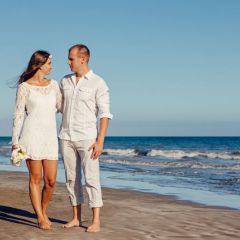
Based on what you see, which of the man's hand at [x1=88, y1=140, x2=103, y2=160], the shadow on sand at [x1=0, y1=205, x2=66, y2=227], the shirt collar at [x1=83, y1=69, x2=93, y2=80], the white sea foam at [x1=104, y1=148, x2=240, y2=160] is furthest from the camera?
the white sea foam at [x1=104, y1=148, x2=240, y2=160]

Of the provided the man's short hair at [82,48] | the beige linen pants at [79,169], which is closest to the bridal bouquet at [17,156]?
the beige linen pants at [79,169]

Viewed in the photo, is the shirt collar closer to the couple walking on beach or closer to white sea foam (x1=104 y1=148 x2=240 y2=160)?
the couple walking on beach

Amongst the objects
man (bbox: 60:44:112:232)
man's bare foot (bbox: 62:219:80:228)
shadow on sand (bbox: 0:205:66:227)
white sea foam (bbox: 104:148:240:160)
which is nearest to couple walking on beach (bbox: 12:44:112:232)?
man (bbox: 60:44:112:232)

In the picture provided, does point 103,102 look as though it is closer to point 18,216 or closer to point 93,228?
point 93,228

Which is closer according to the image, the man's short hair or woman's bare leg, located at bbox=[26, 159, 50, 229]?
the man's short hair

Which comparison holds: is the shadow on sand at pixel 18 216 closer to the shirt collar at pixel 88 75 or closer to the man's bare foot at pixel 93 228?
the man's bare foot at pixel 93 228

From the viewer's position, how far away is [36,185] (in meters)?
5.38

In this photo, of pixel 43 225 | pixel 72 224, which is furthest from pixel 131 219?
pixel 43 225

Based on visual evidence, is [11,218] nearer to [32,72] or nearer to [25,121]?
[25,121]

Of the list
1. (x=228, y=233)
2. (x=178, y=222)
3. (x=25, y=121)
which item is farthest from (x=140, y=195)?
(x=25, y=121)

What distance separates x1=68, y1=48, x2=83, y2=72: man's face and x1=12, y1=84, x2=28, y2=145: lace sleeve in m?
0.56

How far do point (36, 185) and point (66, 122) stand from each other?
2.47ft

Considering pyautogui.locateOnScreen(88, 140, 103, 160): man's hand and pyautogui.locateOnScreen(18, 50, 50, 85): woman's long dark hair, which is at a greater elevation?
pyautogui.locateOnScreen(18, 50, 50, 85): woman's long dark hair

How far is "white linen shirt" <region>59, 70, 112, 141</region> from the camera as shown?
5.15 meters
